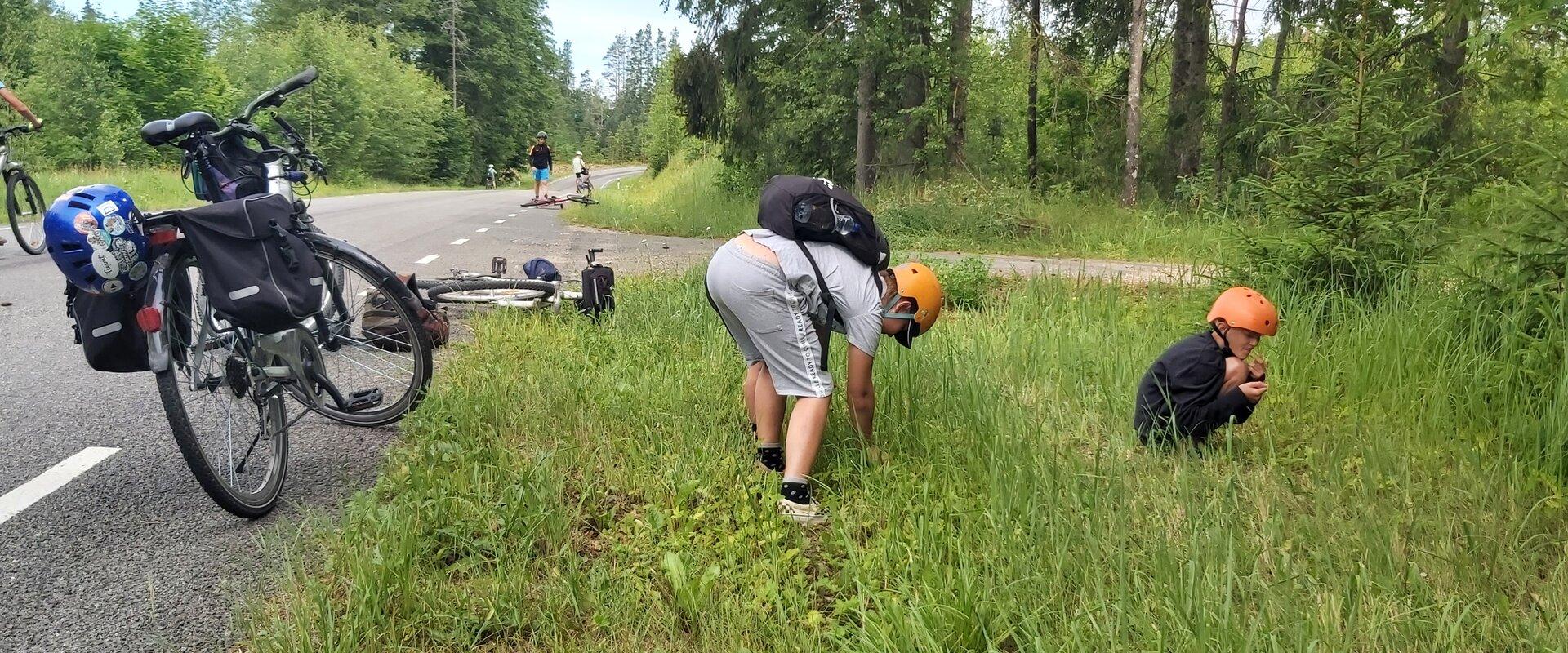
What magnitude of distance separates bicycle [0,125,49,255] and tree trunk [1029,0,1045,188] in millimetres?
13372

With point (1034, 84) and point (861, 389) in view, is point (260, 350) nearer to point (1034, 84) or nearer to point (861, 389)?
point (861, 389)

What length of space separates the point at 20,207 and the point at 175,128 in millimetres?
7235

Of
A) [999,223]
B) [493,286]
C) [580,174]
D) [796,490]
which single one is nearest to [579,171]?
[580,174]

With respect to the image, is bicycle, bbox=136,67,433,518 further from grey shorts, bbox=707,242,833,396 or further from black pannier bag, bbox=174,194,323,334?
grey shorts, bbox=707,242,833,396

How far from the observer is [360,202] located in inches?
850

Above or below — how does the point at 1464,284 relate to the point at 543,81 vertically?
below

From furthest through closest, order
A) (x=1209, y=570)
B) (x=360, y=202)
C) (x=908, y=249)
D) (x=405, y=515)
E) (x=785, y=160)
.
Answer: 1. (x=360, y=202)
2. (x=785, y=160)
3. (x=908, y=249)
4. (x=405, y=515)
5. (x=1209, y=570)

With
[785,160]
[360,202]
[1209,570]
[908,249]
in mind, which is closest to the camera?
[1209,570]

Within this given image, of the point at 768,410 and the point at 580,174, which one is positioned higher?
the point at 580,174

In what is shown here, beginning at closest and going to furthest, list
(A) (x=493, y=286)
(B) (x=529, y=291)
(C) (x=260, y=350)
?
(C) (x=260, y=350), (B) (x=529, y=291), (A) (x=493, y=286)

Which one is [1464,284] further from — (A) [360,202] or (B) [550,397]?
(A) [360,202]

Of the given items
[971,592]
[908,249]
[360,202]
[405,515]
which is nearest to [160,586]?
[405,515]

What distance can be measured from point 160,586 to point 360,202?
20583 millimetres

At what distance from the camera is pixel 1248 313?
12.4 ft
